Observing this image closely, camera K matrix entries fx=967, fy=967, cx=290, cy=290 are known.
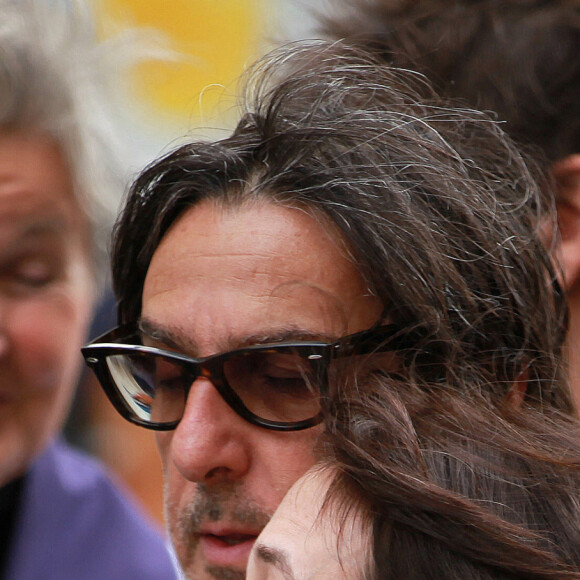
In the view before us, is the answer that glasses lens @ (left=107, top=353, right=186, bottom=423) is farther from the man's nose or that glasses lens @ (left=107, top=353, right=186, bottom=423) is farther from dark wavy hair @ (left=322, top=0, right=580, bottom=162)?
dark wavy hair @ (left=322, top=0, right=580, bottom=162)

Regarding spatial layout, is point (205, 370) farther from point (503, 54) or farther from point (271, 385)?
point (503, 54)

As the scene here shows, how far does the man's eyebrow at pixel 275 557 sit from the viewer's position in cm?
120

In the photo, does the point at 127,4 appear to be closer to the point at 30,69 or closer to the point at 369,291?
the point at 30,69

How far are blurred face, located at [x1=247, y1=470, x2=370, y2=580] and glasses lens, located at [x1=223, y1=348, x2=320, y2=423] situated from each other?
9.0 inches

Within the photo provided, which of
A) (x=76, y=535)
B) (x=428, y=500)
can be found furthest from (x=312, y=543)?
(x=76, y=535)

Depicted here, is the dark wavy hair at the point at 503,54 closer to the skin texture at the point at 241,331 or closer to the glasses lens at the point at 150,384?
the skin texture at the point at 241,331

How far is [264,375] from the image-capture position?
1.51m

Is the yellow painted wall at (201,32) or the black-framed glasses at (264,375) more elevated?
the yellow painted wall at (201,32)

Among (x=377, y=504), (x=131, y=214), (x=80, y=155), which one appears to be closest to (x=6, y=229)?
(x=80, y=155)

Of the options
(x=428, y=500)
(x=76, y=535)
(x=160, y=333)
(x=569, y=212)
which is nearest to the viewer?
(x=428, y=500)

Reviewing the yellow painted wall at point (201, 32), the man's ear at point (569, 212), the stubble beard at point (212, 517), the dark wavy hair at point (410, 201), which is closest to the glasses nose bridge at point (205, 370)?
the stubble beard at point (212, 517)

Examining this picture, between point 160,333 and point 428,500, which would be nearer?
point 428,500

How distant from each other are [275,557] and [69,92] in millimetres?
1508

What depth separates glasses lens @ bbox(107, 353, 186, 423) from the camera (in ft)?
5.23
